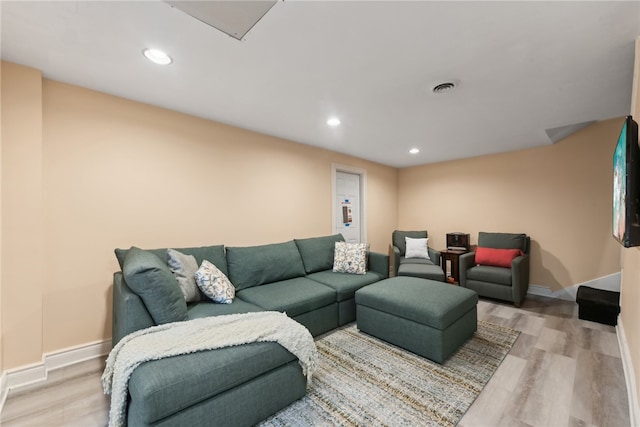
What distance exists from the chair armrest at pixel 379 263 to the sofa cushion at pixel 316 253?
1.78 ft

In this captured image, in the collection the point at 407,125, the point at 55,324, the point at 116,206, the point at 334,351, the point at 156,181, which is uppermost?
the point at 407,125

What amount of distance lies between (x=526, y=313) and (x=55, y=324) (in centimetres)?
474

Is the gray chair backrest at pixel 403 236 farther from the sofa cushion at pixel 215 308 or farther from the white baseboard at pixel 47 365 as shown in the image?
the white baseboard at pixel 47 365

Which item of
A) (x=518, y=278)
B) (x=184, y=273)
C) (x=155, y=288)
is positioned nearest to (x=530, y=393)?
(x=518, y=278)

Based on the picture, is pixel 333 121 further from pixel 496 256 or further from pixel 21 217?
pixel 496 256

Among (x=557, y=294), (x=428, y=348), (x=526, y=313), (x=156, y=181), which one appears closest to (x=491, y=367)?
(x=428, y=348)

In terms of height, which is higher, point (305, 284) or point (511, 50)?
point (511, 50)

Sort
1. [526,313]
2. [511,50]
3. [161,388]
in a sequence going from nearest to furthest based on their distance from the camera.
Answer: [161,388] < [511,50] < [526,313]

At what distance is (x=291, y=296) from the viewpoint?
239 centimetres

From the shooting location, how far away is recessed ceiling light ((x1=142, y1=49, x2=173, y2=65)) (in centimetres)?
162

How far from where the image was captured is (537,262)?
3791mm

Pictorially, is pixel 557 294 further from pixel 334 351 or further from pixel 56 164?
pixel 56 164

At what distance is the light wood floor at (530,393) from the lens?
59.3 inches

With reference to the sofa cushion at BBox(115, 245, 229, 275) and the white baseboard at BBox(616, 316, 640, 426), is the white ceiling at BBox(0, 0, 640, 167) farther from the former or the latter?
the white baseboard at BBox(616, 316, 640, 426)
